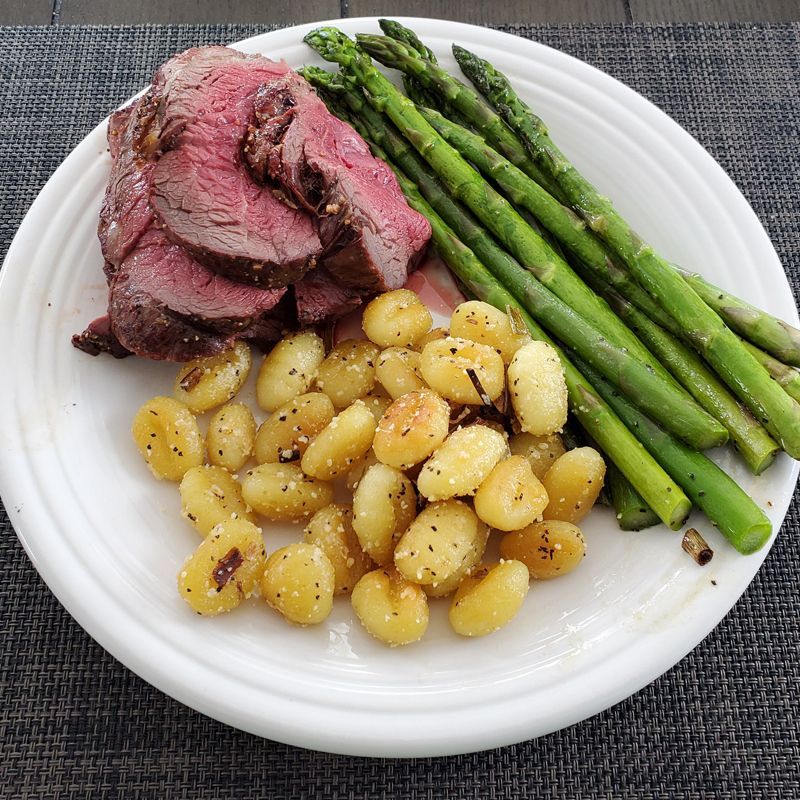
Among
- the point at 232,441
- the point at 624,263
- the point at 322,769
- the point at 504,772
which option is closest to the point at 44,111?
the point at 232,441

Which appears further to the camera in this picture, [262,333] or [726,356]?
[262,333]

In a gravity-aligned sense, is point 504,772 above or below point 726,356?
below

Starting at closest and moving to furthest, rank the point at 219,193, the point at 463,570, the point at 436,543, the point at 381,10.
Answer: the point at 436,543
the point at 463,570
the point at 219,193
the point at 381,10

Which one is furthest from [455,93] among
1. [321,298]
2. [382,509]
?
[382,509]

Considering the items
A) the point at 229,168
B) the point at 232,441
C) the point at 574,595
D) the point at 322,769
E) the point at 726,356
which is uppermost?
the point at 229,168

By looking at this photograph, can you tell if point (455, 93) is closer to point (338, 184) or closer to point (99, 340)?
point (338, 184)

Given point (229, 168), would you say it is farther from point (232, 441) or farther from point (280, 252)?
point (232, 441)
